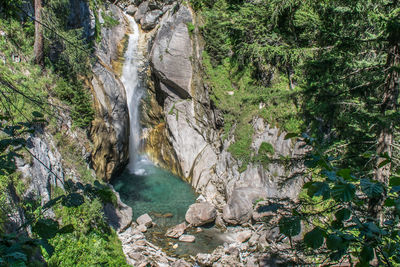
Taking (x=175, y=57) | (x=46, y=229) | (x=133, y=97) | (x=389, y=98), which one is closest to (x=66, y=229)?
(x=46, y=229)

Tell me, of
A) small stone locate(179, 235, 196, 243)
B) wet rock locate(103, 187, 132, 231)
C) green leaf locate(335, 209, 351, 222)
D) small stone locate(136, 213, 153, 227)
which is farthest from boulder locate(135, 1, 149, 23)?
green leaf locate(335, 209, 351, 222)

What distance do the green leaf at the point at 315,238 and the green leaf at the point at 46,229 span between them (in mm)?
1384

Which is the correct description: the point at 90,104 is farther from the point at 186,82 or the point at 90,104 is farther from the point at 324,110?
the point at 324,110

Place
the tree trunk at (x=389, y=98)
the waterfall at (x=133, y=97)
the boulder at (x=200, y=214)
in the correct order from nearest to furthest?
the tree trunk at (x=389, y=98), the boulder at (x=200, y=214), the waterfall at (x=133, y=97)

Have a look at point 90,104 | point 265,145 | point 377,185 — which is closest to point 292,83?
point 265,145

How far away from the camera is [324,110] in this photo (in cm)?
622

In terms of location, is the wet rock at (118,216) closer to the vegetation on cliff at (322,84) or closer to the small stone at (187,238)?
the small stone at (187,238)

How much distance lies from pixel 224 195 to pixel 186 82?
633 centimetres

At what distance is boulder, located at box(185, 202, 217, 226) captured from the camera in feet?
32.6

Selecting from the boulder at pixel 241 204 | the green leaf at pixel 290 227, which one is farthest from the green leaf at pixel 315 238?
the boulder at pixel 241 204

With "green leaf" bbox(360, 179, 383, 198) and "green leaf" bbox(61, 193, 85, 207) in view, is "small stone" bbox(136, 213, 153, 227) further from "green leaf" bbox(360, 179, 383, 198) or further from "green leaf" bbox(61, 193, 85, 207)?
"green leaf" bbox(360, 179, 383, 198)

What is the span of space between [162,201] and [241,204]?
3.87 m

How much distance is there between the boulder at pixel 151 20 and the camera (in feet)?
58.7

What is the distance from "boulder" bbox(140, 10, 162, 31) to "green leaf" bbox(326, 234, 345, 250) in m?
18.8
